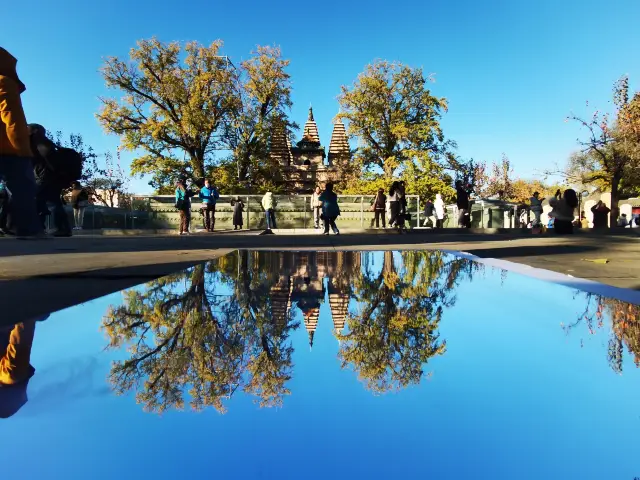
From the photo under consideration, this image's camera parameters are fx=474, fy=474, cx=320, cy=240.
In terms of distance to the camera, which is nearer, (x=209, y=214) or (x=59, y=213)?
(x=59, y=213)

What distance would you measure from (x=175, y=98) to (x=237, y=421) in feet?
110

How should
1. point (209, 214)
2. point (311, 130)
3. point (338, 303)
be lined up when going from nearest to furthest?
point (338, 303), point (209, 214), point (311, 130)

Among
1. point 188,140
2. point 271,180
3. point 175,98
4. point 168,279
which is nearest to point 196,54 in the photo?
point 175,98

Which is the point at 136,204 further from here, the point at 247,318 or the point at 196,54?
the point at 247,318

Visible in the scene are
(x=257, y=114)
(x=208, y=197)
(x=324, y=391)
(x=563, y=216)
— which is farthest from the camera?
(x=257, y=114)

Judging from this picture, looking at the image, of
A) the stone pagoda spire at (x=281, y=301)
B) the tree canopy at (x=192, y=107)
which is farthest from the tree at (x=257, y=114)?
the stone pagoda spire at (x=281, y=301)

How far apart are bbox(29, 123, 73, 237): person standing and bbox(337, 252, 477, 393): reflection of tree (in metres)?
8.51

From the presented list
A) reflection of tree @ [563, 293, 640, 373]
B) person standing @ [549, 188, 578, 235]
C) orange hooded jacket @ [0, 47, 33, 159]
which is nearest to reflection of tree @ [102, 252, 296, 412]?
reflection of tree @ [563, 293, 640, 373]

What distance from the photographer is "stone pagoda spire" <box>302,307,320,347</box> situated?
2.40 meters

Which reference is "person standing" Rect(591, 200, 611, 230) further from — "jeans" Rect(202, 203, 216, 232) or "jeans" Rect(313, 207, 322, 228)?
"jeans" Rect(202, 203, 216, 232)

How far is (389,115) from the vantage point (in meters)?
39.7

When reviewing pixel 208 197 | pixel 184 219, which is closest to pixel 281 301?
pixel 184 219

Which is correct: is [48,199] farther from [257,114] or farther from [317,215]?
[257,114]

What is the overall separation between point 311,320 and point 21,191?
28.4 feet
